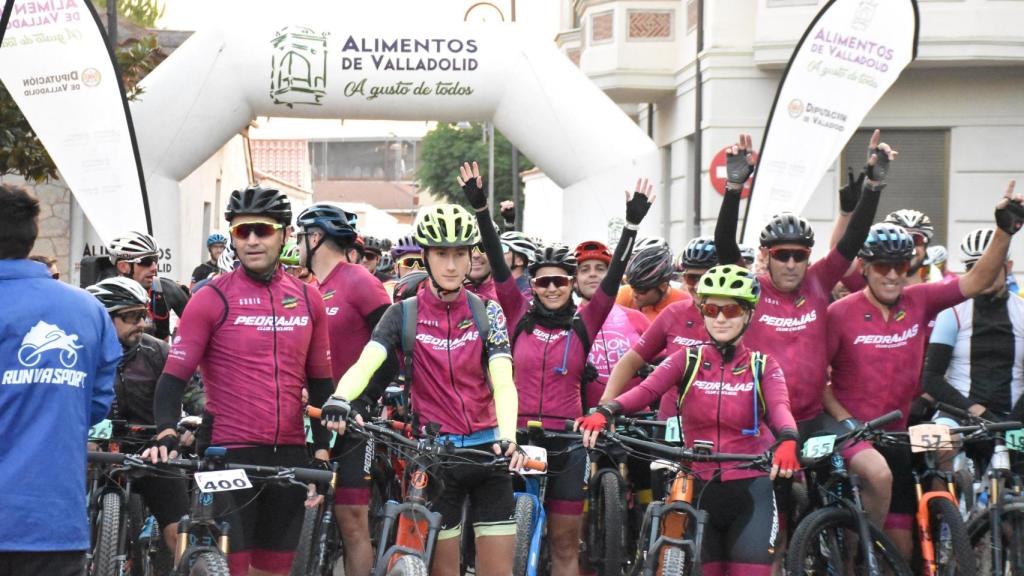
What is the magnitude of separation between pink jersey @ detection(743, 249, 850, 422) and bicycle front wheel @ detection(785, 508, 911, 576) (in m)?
0.86

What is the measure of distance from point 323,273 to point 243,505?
2257 mm

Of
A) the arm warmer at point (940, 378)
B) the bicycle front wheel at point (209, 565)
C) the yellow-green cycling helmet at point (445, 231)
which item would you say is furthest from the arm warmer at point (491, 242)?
the arm warmer at point (940, 378)

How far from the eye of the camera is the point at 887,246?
7934 millimetres

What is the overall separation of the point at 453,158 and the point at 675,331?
204ft

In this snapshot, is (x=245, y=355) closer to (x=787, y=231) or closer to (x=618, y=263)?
(x=618, y=263)

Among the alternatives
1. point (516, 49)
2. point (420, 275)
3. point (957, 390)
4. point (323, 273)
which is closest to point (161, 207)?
point (516, 49)

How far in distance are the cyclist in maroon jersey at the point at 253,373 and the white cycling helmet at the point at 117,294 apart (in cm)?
117

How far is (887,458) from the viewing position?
796cm

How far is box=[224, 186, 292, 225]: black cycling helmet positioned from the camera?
6.88m

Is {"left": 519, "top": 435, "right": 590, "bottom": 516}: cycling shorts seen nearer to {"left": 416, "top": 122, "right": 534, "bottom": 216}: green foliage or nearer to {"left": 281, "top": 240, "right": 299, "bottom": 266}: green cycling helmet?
{"left": 281, "top": 240, "right": 299, "bottom": 266}: green cycling helmet

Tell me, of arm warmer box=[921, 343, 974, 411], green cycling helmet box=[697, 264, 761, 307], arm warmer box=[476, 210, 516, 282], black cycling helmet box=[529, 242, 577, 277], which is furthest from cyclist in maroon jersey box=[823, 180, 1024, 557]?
arm warmer box=[476, 210, 516, 282]

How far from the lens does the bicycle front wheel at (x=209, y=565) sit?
6.12m

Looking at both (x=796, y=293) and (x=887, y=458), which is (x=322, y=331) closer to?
(x=796, y=293)

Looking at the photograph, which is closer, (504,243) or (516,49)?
(504,243)
